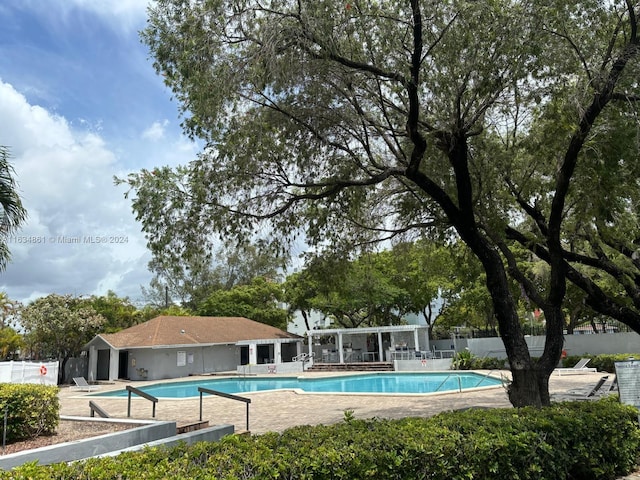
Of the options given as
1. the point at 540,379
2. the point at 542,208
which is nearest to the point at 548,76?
the point at 542,208

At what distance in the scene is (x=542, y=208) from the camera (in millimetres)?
12359

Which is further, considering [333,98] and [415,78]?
[333,98]

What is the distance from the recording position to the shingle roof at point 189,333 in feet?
102

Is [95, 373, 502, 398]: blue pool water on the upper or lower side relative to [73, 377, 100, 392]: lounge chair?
lower

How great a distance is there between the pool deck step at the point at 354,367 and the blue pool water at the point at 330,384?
113 inches

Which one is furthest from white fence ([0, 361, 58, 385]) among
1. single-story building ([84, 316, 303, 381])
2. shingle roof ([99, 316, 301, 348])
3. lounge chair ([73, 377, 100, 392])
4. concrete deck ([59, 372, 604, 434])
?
shingle roof ([99, 316, 301, 348])

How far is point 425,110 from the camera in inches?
413

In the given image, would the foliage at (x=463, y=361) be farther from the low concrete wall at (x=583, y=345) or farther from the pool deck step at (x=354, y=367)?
the pool deck step at (x=354, y=367)

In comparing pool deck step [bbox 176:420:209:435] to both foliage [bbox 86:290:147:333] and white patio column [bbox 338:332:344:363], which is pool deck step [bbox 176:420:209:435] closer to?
white patio column [bbox 338:332:344:363]

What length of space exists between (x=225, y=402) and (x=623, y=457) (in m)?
13.5

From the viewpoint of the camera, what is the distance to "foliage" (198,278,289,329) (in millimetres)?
42844

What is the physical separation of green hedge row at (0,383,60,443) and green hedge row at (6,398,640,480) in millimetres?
6119

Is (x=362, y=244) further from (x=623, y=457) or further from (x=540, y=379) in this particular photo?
(x=623, y=457)

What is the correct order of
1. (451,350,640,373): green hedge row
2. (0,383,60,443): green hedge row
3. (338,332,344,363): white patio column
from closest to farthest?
(0,383,60,443): green hedge row, (451,350,640,373): green hedge row, (338,332,344,363): white patio column
